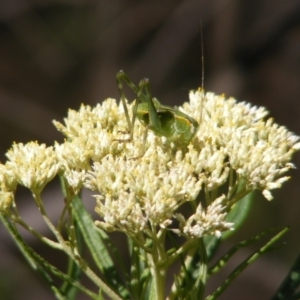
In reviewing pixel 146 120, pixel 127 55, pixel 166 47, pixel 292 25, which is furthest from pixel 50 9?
pixel 146 120

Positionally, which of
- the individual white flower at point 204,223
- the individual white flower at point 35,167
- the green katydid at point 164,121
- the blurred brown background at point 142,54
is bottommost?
the individual white flower at point 204,223

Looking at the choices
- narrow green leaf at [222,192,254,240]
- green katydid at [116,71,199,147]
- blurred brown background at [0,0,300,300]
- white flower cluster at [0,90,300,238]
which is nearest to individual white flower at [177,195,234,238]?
white flower cluster at [0,90,300,238]

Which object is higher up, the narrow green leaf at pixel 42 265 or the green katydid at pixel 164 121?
the green katydid at pixel 164 121

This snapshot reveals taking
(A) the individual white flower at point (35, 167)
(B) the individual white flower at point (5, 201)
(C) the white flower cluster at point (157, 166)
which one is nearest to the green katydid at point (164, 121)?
(C) the white flower cluster at point (157, 166)

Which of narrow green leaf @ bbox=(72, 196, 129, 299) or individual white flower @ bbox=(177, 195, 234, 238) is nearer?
individual white flower @ bbox=(177, 195, 234, 238)

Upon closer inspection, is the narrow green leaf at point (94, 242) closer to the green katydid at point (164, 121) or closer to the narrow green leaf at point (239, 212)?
the green katydid at point (164, 121)

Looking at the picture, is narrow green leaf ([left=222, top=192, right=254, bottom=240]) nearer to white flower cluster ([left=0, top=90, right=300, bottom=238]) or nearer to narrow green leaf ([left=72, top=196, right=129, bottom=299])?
white flower cluster ([left=0, top=90, right=300, bottom=238])

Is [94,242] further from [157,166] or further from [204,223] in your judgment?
[204,223]

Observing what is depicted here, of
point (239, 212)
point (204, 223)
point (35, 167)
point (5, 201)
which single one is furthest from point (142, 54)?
point (204, 223)
